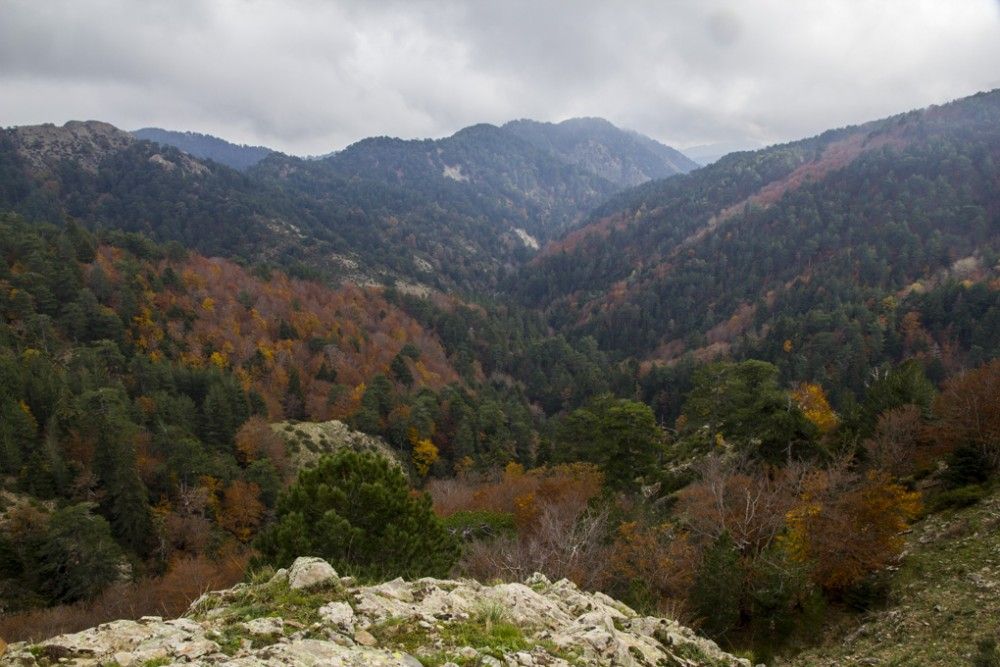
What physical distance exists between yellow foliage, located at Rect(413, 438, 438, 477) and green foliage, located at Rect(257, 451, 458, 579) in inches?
2239

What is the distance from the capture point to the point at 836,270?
161750 millimetres

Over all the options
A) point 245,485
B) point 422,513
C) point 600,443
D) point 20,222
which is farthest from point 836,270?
point 20,222

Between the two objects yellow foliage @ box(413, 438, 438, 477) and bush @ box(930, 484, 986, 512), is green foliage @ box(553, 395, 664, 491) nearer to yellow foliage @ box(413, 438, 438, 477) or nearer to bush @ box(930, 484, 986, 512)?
bush @ box(930, 484, 986, 512)

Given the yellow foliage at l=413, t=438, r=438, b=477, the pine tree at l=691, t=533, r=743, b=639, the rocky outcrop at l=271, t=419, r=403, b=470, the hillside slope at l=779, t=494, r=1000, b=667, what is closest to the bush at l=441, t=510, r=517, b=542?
the pine tree at l=691, t=533, r=743, b=639

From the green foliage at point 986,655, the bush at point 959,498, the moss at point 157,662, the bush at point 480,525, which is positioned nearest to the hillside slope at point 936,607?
the green foliage at point 986,655

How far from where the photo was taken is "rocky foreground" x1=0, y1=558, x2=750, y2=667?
6773 millimetres

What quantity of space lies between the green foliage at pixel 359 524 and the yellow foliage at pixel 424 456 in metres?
56.9

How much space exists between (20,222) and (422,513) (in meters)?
123

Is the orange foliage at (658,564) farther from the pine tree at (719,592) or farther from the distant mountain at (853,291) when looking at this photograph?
the distant mountain at (853,291)

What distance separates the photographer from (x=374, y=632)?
7.91 m

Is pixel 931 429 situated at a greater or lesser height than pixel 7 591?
greater

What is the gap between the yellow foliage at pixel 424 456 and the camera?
74.2 m

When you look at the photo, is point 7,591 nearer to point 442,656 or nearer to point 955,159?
point 442,656

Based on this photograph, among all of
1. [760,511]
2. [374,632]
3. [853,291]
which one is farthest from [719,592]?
[853,291]
